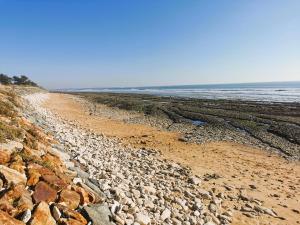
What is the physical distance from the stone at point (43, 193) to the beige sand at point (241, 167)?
498cm

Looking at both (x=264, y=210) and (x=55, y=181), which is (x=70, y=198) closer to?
(x=55, y=181)

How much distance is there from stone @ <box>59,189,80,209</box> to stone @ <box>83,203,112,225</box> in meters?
0.23

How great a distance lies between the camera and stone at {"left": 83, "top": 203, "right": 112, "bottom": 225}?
17.8 feet

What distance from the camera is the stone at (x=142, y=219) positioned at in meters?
6.26

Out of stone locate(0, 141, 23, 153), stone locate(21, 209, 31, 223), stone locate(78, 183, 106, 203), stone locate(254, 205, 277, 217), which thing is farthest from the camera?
stone locate(254, 205, 277, 217)

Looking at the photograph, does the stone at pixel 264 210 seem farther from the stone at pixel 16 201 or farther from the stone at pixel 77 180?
the stone at pixel 16 201

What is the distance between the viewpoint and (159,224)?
6602 mm

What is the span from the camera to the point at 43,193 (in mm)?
5586

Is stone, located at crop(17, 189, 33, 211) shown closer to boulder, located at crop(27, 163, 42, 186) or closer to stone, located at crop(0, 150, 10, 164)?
boulder, located at crop(27, 163, 42, 186)

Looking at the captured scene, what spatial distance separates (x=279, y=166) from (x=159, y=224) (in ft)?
33.9

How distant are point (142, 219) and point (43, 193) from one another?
7.12ft

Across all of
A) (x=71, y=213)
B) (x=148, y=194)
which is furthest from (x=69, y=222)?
(x=148, y=194)

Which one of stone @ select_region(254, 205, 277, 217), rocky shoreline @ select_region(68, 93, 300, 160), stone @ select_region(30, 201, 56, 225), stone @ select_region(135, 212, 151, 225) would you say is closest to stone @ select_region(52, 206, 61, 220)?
stone @ select_region(30, 201, 56, 225)

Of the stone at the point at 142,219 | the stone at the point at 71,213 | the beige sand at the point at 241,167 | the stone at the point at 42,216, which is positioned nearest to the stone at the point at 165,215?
the stone at the point at 142,219
